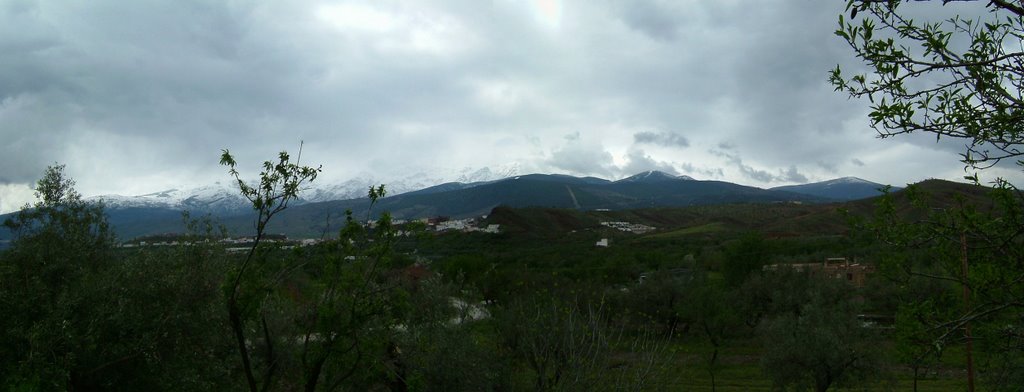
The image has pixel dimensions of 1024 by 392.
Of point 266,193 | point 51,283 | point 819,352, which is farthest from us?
point 819,352

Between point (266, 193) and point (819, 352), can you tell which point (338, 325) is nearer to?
point (266, 193)

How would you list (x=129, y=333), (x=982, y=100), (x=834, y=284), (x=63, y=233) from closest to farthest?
(x=982, y=100) < (x=129, y=333) < (x=63, y=233) < (x=834, y=284)

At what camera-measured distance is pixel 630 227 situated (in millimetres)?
145250

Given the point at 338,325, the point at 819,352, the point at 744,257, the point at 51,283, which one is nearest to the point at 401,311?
the point at 338,325

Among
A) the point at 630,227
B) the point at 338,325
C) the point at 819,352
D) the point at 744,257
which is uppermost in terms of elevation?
the point at 338,325

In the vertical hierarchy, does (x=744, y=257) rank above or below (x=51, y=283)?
below

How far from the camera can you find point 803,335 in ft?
76.0

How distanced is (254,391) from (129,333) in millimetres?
5372

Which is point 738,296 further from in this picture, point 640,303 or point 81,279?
point 81,279

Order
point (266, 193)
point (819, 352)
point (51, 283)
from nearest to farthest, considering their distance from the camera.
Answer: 1. point (266, 193)
2. point (51, 283)
3. point (819, 352)

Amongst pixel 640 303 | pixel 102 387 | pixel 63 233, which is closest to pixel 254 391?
pixel 102 387

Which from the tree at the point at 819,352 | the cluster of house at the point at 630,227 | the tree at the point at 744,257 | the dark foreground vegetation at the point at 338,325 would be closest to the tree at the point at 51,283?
the dark foreground vegetation at the point at 338,325

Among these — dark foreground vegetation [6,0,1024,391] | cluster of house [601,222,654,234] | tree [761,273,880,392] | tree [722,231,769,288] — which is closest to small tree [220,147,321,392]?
dark foreground vegetation [6,0,1024,391]

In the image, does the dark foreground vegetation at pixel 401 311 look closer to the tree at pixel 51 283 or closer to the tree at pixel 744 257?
the tree at pixel 51 283
